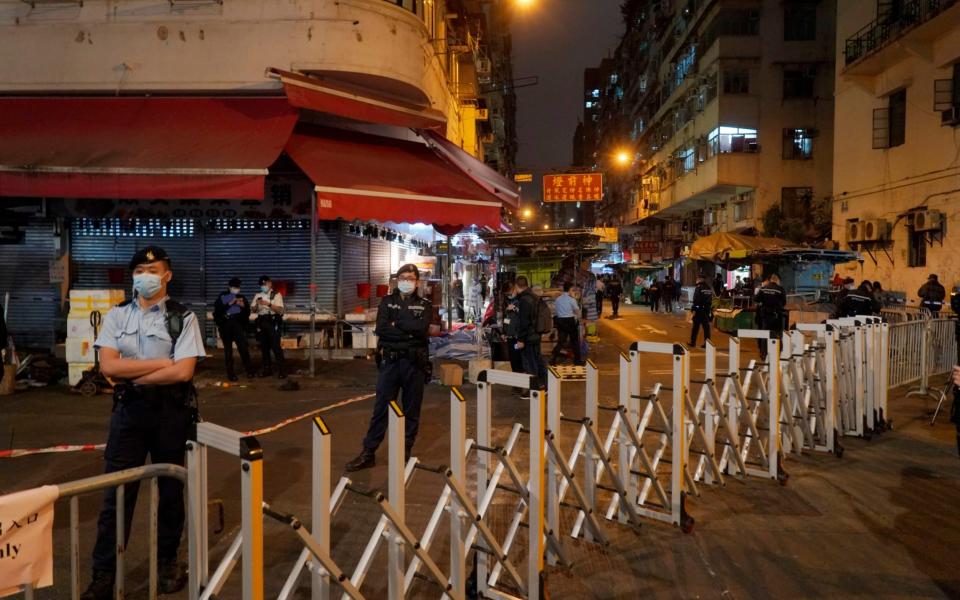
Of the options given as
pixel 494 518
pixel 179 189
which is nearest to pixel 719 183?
pixel 179 189

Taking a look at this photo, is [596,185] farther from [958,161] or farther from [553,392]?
[553,392]

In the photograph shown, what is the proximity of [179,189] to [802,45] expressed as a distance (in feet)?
98.3

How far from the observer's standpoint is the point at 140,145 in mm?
10656

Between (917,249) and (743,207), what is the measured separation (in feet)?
44.6

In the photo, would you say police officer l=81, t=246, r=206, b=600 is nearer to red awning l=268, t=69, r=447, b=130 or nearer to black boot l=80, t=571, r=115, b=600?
black boot l=80, t=571, r=115, b=600

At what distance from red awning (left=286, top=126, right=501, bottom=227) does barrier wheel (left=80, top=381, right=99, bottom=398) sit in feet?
14.4

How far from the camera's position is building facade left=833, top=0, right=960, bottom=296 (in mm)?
17016

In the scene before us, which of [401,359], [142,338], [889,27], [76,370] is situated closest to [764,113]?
[889,27]

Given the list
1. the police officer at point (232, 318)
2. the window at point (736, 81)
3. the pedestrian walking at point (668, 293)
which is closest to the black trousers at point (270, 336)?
the police officer at point (232, 318)

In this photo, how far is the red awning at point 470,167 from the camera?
1364cm

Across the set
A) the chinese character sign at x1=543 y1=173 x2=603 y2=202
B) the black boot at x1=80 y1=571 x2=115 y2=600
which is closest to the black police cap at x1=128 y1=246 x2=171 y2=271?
the black boot at x1=80 y1=571 x2=115 y2=600

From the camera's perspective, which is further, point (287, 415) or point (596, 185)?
point (596, 185)

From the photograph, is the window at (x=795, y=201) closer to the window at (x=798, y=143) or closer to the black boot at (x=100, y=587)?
the window at (x=798, y=143)

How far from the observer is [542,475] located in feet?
12.3
